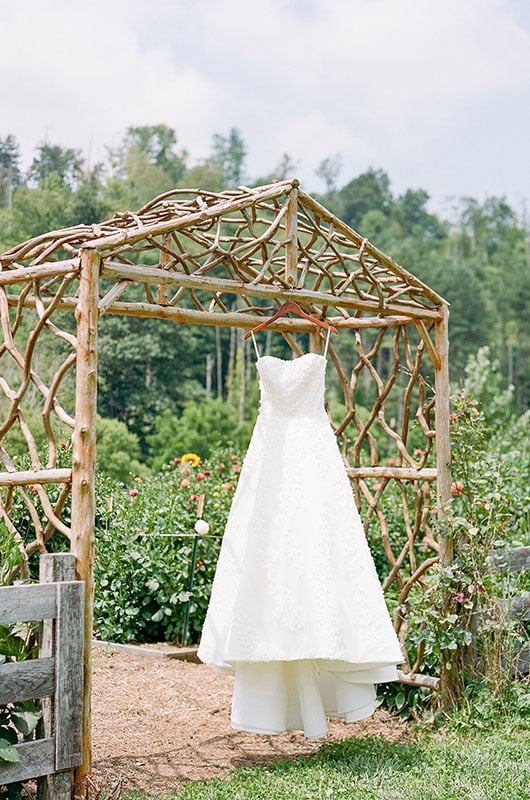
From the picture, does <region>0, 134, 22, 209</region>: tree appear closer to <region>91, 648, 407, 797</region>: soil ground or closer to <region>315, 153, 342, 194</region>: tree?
<region>91, 648, 407, 797</region>: soil ground

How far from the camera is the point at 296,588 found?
4168 millimetres

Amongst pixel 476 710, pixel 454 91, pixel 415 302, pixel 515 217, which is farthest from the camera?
pixel 515 217

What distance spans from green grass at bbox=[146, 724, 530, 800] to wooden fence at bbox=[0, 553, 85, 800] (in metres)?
0.56

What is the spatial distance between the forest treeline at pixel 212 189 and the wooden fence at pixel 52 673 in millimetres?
10100

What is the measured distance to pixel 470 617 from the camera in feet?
16.5

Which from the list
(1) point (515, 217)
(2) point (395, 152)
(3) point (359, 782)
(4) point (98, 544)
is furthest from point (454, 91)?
(3) point (359, 782)

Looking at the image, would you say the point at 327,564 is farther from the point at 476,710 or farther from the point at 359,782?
the point at 476,710

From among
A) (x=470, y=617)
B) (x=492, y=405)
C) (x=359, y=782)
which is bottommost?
(x=359, y=782)

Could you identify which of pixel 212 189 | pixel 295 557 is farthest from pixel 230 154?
pixel 295 557

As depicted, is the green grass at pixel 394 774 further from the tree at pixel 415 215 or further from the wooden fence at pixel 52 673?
the tree at pixel 415 215

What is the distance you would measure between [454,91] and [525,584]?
100ft

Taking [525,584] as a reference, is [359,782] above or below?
below

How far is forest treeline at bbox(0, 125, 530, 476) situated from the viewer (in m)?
17.2

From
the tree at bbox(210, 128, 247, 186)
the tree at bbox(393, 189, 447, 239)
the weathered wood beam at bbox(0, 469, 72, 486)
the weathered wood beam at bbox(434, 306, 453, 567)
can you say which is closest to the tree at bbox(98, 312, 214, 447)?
the weathered wood beam at bbox(434, 306, 453, 567)
